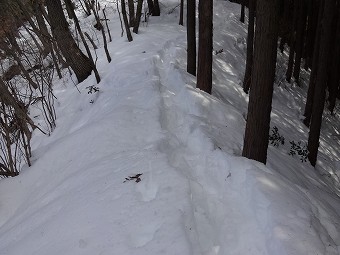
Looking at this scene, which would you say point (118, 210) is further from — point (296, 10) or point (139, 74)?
point (296, 10)

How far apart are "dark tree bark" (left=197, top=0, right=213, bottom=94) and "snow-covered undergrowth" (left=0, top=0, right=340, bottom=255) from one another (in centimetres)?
42

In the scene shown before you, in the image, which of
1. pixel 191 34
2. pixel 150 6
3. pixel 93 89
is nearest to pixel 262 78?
pixel 191 34

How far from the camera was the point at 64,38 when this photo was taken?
9875 mm

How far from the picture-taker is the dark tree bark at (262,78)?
3.98 meters

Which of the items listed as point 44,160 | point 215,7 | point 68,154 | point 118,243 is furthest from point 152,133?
point 215,7

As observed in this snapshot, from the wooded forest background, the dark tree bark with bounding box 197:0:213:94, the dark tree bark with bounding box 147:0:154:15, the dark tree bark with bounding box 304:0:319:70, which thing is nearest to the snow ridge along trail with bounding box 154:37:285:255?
the wooded forest background

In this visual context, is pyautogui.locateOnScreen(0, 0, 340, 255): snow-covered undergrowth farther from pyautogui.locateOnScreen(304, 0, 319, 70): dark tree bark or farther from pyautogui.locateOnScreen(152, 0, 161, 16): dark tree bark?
pyautogui.locateOnScreen(152, 0, 161, 16): dark tree bark

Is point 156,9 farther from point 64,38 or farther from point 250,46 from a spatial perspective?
point 64,38

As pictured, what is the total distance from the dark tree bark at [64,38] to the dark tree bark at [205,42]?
161 inches

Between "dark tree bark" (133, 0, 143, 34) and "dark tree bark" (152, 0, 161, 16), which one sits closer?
"dark tree bark" (133, 0, 143, 34)

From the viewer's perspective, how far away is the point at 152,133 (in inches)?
233

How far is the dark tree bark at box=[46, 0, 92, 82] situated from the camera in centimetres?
967

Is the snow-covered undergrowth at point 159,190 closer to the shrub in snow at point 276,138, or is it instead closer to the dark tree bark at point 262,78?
the dark tree bark at point 262,78

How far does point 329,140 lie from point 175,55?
6.15m
